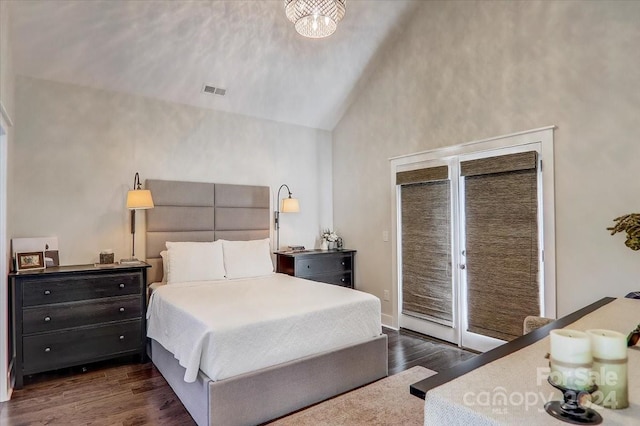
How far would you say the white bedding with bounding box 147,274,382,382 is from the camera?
2.34m

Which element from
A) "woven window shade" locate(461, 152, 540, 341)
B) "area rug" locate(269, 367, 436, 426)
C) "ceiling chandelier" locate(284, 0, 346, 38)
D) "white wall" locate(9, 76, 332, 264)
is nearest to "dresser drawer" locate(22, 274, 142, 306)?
"white wall" locate(9, 76, 332, 264)

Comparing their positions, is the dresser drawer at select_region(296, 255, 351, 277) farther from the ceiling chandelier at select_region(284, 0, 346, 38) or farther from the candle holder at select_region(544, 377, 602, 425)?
the candle holder at select_region(544, 377, 602, 425)

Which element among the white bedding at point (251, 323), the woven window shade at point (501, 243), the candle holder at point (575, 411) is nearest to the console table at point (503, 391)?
the candle holder at point (575, 411)

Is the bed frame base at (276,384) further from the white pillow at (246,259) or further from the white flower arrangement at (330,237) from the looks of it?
the white flower arrangement at (330,237)

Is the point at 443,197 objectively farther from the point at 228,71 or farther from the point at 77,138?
the point at 77,138

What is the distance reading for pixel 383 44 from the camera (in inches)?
182

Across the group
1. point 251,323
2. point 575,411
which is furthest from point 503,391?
point 251,323

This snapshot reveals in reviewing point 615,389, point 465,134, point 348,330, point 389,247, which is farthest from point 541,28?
point 615,389

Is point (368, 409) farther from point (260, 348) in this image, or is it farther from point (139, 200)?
point (139, 200)

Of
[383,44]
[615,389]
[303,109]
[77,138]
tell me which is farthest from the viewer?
[303,109]

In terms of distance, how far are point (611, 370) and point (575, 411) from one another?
13 cm

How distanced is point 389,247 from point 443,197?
1010mm

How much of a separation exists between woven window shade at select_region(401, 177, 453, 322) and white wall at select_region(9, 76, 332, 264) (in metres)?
2.02

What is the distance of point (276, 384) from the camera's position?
2510 millimetres
